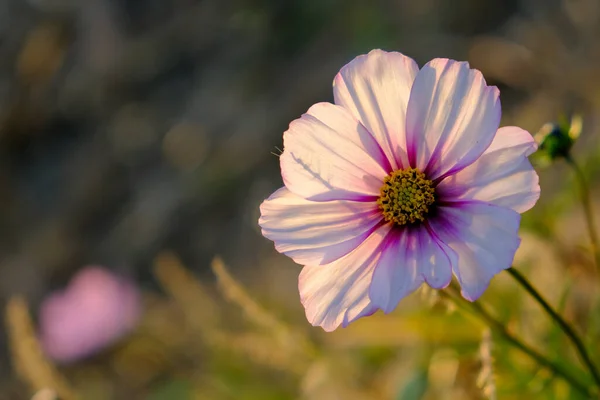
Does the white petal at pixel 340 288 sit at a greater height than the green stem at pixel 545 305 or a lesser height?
greater

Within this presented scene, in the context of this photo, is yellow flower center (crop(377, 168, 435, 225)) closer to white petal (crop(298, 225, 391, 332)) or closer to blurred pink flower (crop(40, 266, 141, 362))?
white petal (crop(298, 225, 391, 332))

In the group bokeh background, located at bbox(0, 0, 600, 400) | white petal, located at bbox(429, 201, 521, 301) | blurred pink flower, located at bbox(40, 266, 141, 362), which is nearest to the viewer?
white petal, located at bbox(429, 201, 521, 301)

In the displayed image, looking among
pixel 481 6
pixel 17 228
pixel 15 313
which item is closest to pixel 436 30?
pixel 481 6

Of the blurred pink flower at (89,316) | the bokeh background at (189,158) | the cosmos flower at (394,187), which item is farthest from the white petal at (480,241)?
the blurred pink flower at (89,316)

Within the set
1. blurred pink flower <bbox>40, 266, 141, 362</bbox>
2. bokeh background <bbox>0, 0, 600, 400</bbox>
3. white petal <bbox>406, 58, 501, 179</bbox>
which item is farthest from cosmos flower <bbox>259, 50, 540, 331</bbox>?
blurred pink flower <bbox>40, 266, 141, 362</bbox>

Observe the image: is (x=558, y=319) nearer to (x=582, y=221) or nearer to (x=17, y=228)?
(x=582, y=221)

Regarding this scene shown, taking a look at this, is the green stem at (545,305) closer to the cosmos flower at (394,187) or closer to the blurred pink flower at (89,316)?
the cosmos flower at (394,187)

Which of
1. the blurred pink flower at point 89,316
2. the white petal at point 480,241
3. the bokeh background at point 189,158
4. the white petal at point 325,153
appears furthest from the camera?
the blurred pink flower at point 89,316

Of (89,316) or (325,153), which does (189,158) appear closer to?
(89,316)
